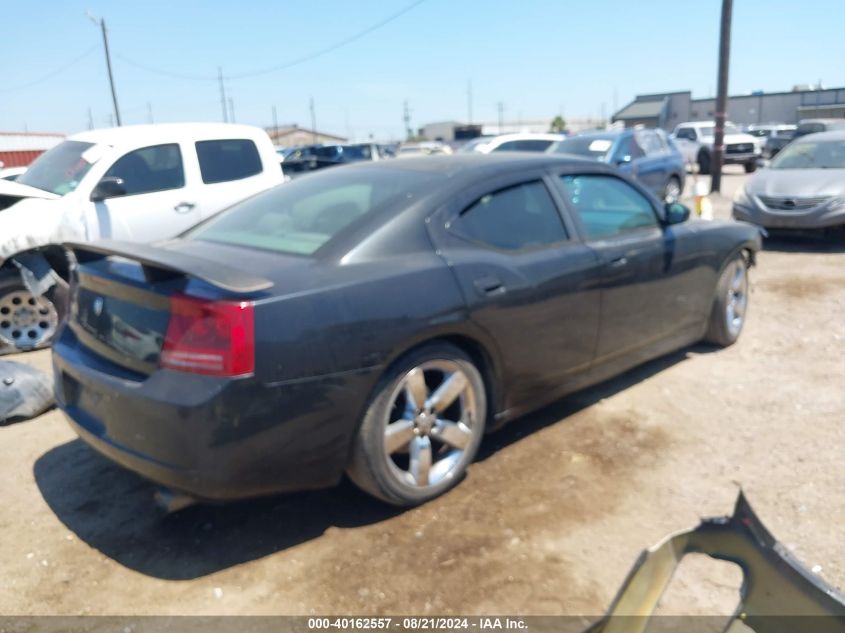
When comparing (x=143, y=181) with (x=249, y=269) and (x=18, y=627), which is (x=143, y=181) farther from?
(x=18, y=627)

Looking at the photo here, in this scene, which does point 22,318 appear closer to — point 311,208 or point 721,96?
point 311,208

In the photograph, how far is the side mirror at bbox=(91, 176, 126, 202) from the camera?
6.32m

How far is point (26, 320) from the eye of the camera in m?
6.03

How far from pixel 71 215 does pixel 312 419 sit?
4362mm

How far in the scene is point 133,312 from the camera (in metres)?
3.00

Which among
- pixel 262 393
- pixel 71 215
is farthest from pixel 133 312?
pixel 71 215

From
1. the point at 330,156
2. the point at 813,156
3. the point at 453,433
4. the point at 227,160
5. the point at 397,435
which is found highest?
the point at 227,160

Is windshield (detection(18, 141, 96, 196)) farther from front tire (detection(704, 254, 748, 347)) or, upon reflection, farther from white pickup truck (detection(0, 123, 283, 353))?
front tire (detection(704, 254, 748, 347))

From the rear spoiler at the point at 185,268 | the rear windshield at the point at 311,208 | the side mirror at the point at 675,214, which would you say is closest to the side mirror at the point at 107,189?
the rear windshield at the point at 311,208

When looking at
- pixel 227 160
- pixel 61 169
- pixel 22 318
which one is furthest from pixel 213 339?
pixel 227 160

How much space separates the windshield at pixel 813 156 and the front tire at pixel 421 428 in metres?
8.55

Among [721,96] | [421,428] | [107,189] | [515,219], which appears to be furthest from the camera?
[721,96]

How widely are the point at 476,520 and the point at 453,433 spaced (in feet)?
1.29

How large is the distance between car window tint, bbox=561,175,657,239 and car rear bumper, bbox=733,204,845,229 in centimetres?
545
